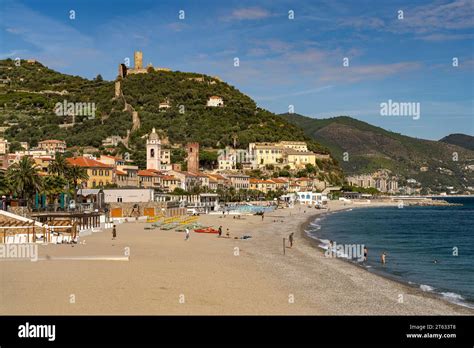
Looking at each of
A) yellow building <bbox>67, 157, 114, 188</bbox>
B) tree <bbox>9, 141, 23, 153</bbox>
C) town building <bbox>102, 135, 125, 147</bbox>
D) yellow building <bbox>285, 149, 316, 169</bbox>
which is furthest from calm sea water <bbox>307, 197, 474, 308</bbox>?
yellow building <bbox>285, 149, 316, 169</bbox>

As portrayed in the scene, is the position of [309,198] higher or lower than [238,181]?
lower

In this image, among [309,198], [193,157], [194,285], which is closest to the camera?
[194,285]

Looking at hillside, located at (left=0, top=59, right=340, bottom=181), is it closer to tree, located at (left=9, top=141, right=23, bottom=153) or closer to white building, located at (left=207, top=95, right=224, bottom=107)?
white building, located at (left=207, top=95, right=224, bottom=107)

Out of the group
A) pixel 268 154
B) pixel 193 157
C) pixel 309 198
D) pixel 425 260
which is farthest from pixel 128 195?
pixel 268 154

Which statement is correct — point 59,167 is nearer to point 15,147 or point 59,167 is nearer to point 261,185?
point 15,147

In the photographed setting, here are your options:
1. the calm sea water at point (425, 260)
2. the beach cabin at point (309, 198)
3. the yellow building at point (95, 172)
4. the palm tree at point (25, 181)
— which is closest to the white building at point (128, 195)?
the yellow building at point (95, 172)
